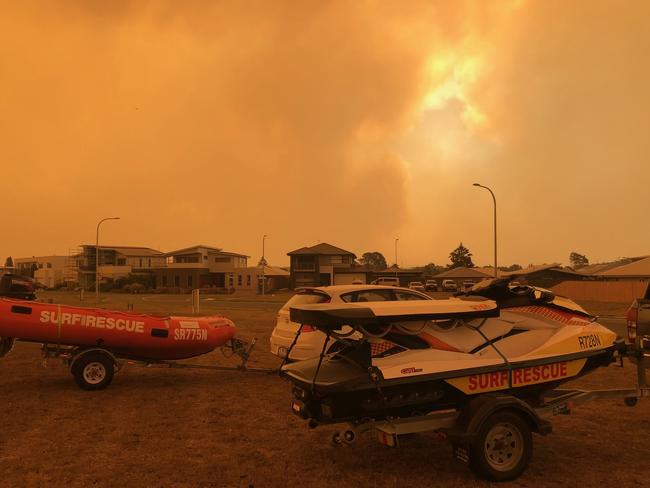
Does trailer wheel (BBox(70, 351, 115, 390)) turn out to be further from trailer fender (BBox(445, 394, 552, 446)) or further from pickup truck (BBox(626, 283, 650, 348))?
pickup truck (BBox(626, 283, 650, 348))

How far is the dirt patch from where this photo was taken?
523cm

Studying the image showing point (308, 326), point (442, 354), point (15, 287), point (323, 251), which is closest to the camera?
point (442, 354)

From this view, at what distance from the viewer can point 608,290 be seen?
46.0 m

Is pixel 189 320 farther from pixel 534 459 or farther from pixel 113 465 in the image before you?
pixel 534 459

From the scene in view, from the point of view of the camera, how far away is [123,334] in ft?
31.0

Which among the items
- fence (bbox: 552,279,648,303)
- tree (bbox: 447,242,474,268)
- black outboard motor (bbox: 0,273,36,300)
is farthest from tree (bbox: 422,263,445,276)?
black outboard motor (bbox: 0,273,36,300)

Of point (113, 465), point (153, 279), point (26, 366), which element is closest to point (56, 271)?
point (153, 279)

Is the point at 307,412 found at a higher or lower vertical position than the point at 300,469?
higher

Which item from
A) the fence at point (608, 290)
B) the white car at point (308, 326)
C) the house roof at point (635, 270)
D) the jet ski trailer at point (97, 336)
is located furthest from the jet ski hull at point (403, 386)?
the house roof at point (635, 270)

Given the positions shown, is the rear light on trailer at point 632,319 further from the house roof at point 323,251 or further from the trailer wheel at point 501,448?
the house roof at point 323,251

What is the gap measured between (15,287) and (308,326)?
1095 centimetres

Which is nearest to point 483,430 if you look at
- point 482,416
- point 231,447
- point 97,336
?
point 482,416

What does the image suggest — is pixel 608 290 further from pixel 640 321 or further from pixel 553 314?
pixel 553 314

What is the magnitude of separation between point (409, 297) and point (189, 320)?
4.53 metres
